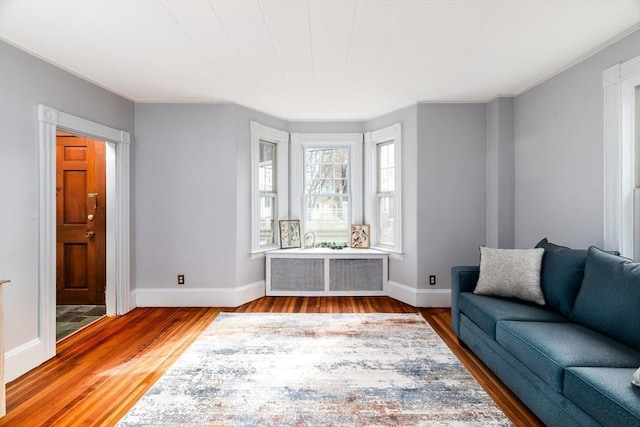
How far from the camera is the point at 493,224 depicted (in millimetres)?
3926

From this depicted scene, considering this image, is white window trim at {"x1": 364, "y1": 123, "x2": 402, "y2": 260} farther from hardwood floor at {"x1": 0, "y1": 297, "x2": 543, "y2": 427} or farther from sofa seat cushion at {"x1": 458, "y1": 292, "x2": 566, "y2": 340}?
sofa seat cushion at {"x1": 458, "y1": 292, "x2": 566, "y2": 340}

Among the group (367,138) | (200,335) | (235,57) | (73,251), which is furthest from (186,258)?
(367,138)

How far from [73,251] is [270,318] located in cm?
264

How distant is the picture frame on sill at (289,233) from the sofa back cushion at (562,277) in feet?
9.98

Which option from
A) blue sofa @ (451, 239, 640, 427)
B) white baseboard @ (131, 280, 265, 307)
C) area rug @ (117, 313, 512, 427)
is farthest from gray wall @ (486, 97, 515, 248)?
white baseboard @ (131, 280, 265, 307)

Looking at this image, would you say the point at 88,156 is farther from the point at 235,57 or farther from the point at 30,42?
the point at 235,57

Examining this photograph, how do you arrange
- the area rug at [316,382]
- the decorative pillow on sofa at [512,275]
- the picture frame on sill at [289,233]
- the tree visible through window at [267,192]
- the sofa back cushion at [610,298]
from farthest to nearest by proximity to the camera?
1. the picture frame on sill at [289,233]
2. the tree visible through window at [267,192]
3. the decorative pillow on sofa at [512,275]
4. the area rug at [316,382]
5. the sofa back cushion at [610,298]

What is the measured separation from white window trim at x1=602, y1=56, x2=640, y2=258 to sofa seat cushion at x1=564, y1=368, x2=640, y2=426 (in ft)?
4.46

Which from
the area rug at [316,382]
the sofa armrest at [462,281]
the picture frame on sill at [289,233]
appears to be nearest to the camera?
the area rug at [316,382]

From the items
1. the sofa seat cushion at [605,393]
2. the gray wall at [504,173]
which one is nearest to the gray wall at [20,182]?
the sofa seat cushion at [605,393]

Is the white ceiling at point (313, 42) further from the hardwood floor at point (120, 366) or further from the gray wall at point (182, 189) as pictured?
the hardwood floor at point (120, 366)

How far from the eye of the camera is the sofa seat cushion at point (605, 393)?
1.35 m

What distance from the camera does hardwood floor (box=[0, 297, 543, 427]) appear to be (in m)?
2.08

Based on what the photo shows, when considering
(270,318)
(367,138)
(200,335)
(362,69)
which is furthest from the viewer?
(367,138)
